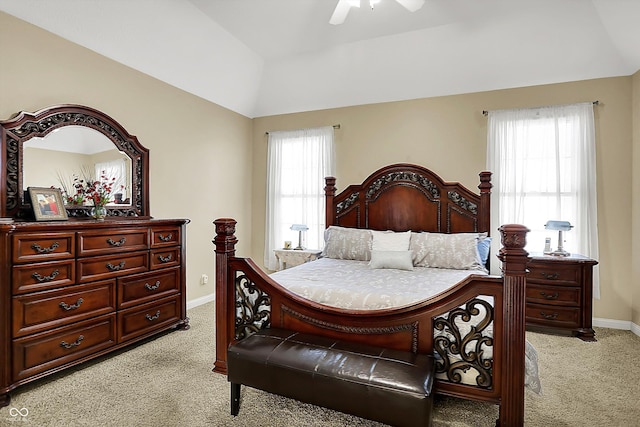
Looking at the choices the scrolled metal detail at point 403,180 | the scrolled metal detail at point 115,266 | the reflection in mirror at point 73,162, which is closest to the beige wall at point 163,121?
the reflection in mirror at point 73,162

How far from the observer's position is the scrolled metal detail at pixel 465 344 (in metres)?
1.96

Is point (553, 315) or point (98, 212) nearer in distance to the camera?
point (98, 212)

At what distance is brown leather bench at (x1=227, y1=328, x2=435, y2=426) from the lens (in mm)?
1685

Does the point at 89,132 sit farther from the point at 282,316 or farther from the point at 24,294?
the point at 282,316

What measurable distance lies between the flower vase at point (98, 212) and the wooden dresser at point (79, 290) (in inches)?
7.9

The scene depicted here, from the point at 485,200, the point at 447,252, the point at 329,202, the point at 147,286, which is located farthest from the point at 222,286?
the point at 485,200

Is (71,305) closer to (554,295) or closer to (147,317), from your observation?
(147,317)

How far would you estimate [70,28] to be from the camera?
3010mm

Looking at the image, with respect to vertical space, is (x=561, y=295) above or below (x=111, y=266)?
below

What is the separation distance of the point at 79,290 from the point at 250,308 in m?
1.44

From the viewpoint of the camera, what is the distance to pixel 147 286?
3320mm

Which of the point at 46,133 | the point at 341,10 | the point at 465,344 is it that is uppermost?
the point at 341,10

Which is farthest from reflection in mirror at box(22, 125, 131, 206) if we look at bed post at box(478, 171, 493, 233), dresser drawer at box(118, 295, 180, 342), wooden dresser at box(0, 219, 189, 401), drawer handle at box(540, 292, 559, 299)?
drawer handle at box(540, 292, 559, 299)

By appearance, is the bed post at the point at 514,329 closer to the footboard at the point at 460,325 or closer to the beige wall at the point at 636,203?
the footboard at the point at 460,325
